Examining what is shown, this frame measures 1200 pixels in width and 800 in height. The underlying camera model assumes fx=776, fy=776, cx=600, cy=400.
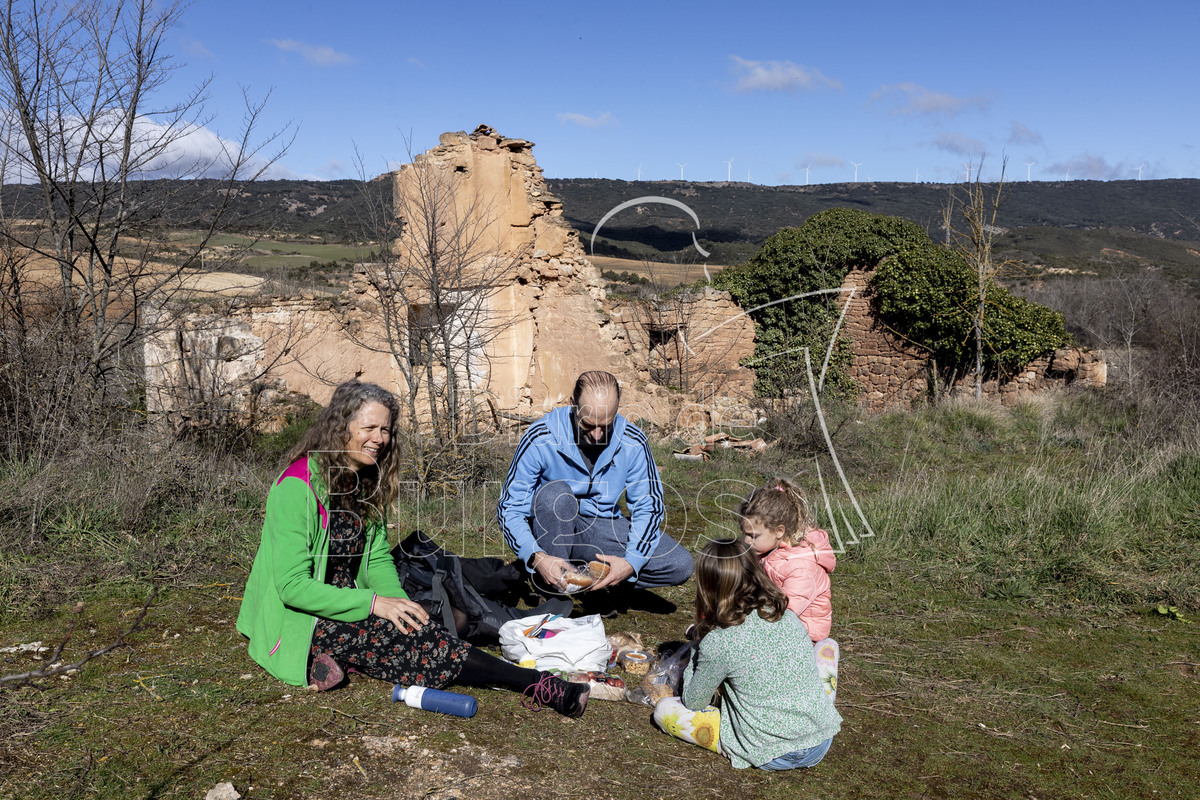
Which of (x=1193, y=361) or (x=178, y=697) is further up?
(x=1193, y=361)

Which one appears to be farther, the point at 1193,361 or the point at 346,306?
the point at 346,306

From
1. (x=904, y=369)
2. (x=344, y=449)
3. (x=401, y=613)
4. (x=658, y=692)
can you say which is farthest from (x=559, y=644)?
(x=904, y=369)

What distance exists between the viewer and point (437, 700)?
3.01 metres

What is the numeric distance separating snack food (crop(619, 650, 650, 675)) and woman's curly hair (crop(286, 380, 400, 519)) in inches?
53.6

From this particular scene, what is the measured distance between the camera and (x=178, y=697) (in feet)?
9.87

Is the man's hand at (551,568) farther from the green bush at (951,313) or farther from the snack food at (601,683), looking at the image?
the green bush at (951,313)

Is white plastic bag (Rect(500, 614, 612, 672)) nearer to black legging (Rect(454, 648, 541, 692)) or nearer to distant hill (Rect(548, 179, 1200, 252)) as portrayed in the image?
black legging (Rect(454, 648, 541, 692))

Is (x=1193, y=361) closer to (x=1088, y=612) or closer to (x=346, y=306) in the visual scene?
(x=1088, y=612)

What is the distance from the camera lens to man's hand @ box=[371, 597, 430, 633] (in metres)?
3.06

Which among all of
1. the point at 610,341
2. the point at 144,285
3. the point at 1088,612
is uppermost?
the point at 144,285

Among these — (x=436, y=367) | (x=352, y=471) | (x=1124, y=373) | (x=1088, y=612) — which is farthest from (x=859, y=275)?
(x=352, y=471)

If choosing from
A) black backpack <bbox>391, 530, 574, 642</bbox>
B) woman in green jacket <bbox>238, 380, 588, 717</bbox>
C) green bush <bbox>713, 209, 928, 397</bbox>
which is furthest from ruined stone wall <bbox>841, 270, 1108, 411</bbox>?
woman in green jacket <bbox>238, 380, 588, 717</bbox>

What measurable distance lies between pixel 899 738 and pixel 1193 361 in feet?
32.9

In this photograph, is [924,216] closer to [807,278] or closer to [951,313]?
[807,278]
